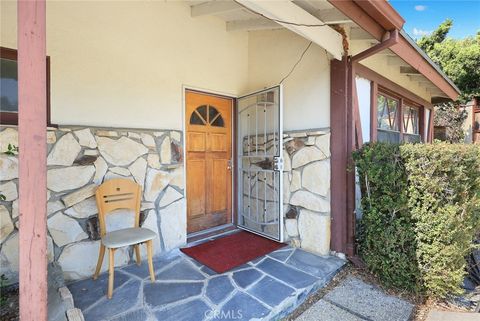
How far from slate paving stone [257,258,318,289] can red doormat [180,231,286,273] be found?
8.4 inches

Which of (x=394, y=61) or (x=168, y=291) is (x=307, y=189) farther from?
(x=394, y=61)

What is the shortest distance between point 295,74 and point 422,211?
2.00 meters

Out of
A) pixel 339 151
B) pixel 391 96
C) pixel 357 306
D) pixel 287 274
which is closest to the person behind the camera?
pixel 357 306

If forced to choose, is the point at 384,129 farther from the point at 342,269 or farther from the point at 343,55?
the point at 342,269

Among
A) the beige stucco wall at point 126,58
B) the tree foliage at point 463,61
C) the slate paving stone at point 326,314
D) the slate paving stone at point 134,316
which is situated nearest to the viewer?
the slate paving stone at point 134,316

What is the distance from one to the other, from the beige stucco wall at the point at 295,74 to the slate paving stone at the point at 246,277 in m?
1.73

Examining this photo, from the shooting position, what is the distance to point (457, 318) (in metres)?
2.12

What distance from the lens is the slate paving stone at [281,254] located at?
116 inches

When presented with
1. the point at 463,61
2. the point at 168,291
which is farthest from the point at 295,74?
the point at 463,61

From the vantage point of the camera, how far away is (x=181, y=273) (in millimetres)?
2619

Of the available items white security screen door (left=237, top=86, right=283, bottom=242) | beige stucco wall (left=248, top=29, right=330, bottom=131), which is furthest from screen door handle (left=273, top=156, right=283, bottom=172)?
beige stucco wall (left=248, top=29, right=330, bottom=131)

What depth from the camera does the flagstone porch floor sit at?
2.01m

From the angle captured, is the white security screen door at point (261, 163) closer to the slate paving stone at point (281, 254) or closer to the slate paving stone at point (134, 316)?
the slate paving stone at point (281, 254)

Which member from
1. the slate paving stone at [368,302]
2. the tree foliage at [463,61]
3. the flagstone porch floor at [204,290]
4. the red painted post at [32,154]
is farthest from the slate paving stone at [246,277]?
the tree foliage at [463,61]
